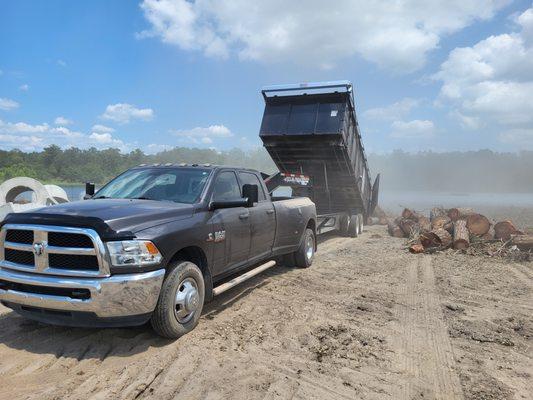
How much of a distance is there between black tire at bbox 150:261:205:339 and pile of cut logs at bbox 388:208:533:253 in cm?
797

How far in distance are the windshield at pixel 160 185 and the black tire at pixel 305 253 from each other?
128 inches

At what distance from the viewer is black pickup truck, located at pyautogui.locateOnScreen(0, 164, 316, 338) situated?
396 centimetres

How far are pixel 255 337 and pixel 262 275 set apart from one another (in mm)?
3047

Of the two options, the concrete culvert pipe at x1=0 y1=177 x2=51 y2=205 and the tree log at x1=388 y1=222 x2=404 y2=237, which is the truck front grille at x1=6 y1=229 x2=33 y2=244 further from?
the concrete culvert pipe at x1=0 y1=177 x2=51 y2=205

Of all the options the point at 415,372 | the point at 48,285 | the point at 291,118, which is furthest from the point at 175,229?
the point at 291,118

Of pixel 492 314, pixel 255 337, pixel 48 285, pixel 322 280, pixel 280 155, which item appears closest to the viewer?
pixel 48 285

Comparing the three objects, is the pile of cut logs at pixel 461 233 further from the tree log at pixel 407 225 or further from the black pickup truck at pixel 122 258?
the black pickup truck at pixel 122 258

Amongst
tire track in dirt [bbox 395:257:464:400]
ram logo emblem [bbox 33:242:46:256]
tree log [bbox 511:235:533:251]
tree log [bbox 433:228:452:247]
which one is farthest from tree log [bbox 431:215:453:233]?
ram logo emblem [bbox 33:242:46:256]

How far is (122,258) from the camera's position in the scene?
3.99m

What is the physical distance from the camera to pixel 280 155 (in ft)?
43.5

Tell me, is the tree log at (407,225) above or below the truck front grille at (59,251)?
below

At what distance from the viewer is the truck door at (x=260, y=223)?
620 centimetres

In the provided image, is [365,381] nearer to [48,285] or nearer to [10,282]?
[48,285]

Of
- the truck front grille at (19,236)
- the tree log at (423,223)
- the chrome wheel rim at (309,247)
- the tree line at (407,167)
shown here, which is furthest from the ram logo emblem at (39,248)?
the tree line at (407,167)
